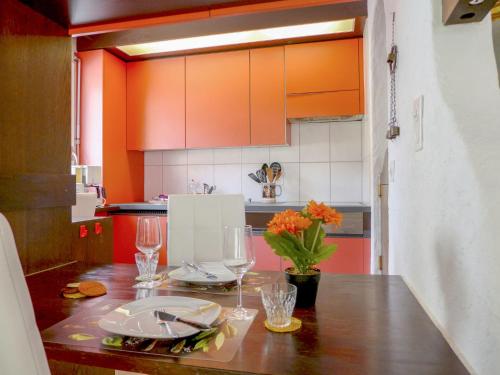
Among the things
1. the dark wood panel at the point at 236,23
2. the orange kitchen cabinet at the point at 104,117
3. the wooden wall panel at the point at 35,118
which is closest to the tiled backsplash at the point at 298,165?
the orange kitchen cabinet at the point at 104,117

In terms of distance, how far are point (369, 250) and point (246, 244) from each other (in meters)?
1.84

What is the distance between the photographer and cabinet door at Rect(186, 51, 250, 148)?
298 cm

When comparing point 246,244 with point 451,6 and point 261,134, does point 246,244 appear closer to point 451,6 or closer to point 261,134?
point 451,6

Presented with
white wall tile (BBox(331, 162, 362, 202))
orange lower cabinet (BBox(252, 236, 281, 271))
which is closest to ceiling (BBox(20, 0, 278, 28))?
white wall tile (BBox(331, 162, 362, 202))

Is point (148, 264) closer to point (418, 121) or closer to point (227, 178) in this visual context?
point (418, 121)

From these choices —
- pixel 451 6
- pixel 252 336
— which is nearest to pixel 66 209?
pixel 252 336

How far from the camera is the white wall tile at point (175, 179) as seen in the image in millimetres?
3438

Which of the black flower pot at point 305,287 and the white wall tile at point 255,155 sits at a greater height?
the white wall tile at point 255,155

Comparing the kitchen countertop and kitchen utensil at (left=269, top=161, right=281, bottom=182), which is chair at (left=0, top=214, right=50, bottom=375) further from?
kitchen utensil at (left=269, top=161, right=281, bottom=182)

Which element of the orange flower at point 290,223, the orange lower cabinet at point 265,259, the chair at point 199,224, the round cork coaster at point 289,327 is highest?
the orange flower at point 290,223

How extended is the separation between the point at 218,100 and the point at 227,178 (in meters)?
0.74

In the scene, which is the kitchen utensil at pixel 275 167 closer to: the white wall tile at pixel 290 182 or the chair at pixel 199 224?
the white wall tile at pixel 290 182

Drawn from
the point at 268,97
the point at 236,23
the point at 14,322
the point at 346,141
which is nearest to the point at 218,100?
the point at 268,97

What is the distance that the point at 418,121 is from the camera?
91cm
